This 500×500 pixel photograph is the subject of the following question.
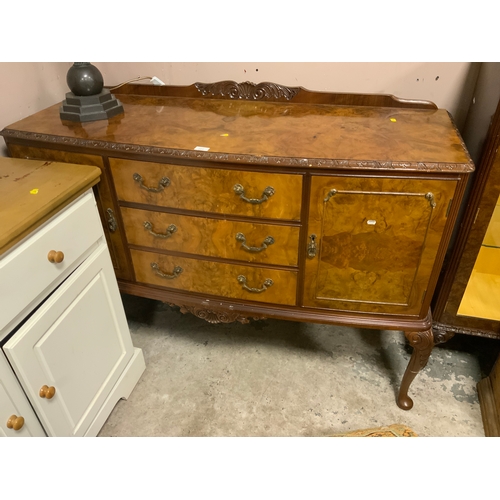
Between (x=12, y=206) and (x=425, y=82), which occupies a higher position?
(x=425, y=82)

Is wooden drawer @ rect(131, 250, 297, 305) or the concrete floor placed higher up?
wooden drawer @ rect(131, 250, 297, 305)

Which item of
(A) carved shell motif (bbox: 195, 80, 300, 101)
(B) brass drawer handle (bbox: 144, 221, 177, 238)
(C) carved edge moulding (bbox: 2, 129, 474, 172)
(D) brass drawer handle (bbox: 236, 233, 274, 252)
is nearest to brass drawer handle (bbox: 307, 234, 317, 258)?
(D) brass drawer handle (bbox: 236, 233, 274, 252)

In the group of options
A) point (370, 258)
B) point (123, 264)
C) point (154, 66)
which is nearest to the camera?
point (370, 258)

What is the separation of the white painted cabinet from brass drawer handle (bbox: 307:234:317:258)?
2.04 feet

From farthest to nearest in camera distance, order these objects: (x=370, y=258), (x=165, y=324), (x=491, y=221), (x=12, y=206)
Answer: (x=165, y=324) → (x=491, y=221) → (x=370, y=258) → (x=12, y=206)

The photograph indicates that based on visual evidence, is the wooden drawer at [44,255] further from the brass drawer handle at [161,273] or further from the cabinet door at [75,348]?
the brass drawer handle at [161,273]

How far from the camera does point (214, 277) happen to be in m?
1.32

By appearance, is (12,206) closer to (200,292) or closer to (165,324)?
(200,292)

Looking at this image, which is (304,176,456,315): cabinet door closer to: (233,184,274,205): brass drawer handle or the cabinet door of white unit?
(233,184,274,205): brass drawer handle

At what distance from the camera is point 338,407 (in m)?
1.47

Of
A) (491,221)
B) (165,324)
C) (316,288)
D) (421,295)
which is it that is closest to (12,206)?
(316,288)

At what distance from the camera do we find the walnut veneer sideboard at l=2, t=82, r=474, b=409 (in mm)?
1050

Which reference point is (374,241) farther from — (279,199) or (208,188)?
(208,188)

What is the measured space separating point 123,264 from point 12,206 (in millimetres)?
490
